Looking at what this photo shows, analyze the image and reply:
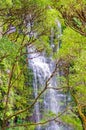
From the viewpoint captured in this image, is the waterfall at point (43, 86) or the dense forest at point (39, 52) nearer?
the dense forest at point (39, 52)

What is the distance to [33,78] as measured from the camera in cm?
1255

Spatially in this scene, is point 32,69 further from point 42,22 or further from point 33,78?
point 42,22

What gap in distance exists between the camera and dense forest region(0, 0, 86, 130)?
20.7ft

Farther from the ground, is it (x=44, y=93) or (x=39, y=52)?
(x=39, y=52)

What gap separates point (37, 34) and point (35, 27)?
0.39 metres

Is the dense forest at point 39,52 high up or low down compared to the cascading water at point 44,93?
up

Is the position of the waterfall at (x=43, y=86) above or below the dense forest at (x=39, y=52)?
below

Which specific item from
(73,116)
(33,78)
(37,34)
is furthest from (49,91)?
(37,34)

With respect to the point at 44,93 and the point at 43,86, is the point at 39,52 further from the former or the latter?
the point at 44,93

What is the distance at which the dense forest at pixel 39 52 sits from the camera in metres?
6.31

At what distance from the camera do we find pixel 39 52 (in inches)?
372

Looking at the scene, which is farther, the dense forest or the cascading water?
the cascading water

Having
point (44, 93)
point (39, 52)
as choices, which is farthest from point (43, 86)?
point (39, 52)

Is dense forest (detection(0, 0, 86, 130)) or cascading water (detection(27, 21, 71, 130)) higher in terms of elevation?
dense forest (detection(0, 0, 86, 130))
